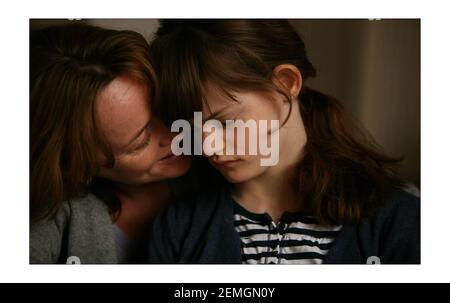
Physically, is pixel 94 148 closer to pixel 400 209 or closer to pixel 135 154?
pixel 135 154

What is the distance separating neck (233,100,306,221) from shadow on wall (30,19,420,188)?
0.10 m

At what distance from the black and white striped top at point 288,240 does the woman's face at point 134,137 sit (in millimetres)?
180

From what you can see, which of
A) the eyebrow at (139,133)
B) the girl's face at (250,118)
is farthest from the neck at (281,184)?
the eyebrow at (139,133)

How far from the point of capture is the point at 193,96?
1.00 metres

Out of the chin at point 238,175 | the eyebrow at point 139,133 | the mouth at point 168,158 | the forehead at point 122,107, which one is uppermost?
the forehead at point 122,107

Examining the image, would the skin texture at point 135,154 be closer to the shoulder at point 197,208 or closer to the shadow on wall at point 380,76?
the shoulder at point 197,208

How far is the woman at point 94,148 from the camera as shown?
1.01 m

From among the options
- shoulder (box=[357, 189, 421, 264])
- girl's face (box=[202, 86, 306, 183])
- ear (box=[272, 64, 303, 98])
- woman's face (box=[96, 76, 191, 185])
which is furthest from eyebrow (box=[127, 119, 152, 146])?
shoulder (box=[357, 189, 421, 264])

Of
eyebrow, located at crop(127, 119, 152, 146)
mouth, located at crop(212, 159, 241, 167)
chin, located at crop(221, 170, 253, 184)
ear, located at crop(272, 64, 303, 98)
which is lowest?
chin, located at crop(221, 170, 253, 184)

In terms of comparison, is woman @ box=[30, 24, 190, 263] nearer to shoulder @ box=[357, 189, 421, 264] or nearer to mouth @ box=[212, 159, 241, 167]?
mouth @ box=[212, 159, 241, 167]

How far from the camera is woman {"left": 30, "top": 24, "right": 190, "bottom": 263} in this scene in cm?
101

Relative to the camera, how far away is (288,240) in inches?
40.8
